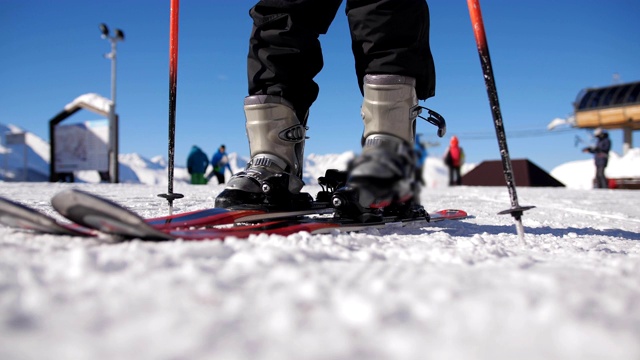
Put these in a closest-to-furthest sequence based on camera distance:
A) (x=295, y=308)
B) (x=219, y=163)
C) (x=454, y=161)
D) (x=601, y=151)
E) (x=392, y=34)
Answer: (x=295, y=308), (x=392, y=34), (x=601, y=151), (x=219, y=163), (x=454, y=161)

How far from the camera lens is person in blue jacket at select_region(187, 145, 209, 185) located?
10830 millimetres

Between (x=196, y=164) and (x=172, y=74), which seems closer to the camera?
(x=172, y=74)

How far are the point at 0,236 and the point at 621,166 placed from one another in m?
21.1

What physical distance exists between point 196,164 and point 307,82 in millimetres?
9807

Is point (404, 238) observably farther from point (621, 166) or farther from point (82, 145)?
point (621, 166)

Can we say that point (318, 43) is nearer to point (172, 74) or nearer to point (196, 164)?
point (172, 74)

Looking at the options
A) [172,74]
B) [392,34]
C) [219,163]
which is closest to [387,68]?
[392,34]

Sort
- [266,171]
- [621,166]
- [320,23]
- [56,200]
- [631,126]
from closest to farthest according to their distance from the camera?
[56,200]
[266,171]
[320,23]
[621,166]
[631,126]

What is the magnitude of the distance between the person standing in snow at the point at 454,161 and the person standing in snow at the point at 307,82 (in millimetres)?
11075

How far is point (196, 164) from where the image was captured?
10.9m

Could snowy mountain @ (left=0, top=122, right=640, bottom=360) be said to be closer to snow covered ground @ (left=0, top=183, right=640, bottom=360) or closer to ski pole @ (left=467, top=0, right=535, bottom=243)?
snow covered ground @ (left=0, top=183, right=640, bottom=360)

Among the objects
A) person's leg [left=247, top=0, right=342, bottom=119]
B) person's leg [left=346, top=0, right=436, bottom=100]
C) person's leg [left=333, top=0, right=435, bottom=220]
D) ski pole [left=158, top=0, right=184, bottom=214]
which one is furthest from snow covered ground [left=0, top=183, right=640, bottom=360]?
ski pole [left=158, top=0, right=184, bottom=214]

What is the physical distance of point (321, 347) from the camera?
1.17 feet

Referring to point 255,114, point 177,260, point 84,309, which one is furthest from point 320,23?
point 84,309
